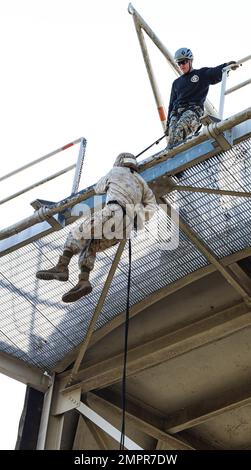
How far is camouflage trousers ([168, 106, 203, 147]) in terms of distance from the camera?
13.5 meters

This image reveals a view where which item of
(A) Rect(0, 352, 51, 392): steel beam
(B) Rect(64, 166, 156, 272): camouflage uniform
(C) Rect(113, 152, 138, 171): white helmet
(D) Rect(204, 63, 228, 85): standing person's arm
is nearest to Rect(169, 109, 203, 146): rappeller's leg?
(D) Rect(204, 63, 228, 85): standing person's arm

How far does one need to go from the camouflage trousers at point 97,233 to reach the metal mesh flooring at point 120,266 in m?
1.45

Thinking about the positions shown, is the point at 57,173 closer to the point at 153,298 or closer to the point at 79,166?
the point at 79,166

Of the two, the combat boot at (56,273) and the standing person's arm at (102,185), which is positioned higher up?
the standing person's arm at (102,185)

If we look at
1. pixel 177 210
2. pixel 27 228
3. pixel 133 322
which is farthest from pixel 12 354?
pixel 177 210

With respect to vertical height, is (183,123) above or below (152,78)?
below

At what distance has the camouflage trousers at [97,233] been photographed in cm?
1134

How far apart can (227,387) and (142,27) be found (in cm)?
559

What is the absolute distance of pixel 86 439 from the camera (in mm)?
15320

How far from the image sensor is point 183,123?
13547 mm

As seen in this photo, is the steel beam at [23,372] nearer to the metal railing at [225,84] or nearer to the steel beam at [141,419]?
the steel beam at [141,419]

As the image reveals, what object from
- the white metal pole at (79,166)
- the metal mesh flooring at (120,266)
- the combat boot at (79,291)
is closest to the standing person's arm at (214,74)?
the metal mesh flooring at (120,266)

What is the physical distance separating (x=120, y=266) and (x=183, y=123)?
2.16 meters

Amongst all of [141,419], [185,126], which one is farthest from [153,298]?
[185,126]
